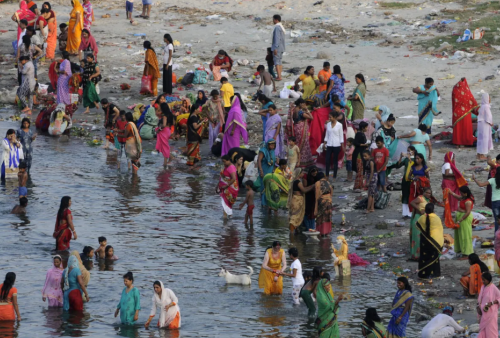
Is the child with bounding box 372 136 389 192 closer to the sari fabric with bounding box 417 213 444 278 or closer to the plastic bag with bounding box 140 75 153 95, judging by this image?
the sari fabric with bounding box 417 213 444 278

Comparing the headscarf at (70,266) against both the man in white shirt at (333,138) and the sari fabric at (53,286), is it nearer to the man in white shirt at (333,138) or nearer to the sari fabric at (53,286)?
the sari fabric at (53,286)

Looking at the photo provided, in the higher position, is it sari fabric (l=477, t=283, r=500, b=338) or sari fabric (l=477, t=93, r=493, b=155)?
sari fabric (l=477, t=93, r=493, b=155)

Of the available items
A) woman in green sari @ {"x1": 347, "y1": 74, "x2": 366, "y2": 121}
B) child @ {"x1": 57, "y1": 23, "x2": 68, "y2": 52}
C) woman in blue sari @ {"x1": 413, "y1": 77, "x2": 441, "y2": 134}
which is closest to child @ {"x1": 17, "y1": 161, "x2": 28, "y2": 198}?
woman in green sari @ {"x1": 347, "y1": 74, "x2": 366, "y2": 121}

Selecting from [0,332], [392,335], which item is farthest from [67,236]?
[392,335]

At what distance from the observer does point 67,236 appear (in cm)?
1474

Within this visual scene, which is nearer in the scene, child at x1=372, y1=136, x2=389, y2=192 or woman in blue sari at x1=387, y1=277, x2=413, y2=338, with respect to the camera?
woman in blue sari at x1=387, y1=277, x2=413, y2=338

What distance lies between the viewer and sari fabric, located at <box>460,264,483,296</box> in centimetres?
1225

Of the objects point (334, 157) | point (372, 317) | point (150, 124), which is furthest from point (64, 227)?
point (150, 124)

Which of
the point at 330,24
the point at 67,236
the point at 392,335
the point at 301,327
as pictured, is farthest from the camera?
the point at 330,24

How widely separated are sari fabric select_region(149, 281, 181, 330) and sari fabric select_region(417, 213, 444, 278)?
374 cm

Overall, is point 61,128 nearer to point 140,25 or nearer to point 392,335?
point 140,25

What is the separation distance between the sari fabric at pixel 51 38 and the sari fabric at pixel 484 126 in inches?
551

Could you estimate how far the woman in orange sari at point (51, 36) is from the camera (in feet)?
89.6

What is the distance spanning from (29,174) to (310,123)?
5.85 m
